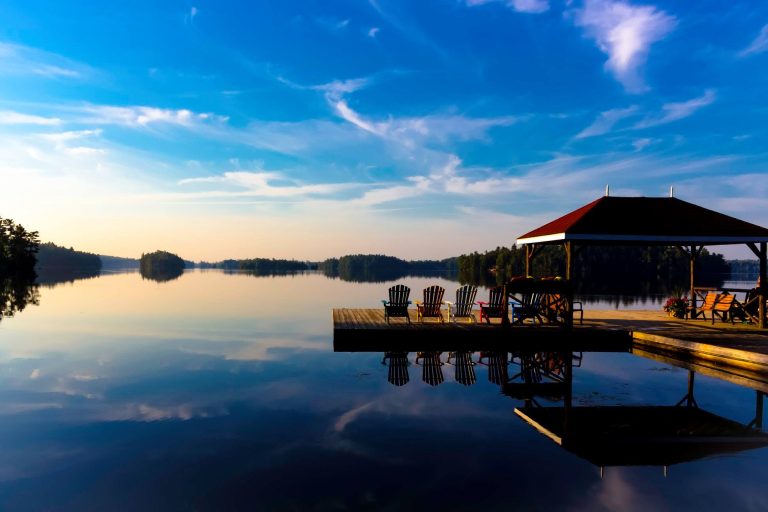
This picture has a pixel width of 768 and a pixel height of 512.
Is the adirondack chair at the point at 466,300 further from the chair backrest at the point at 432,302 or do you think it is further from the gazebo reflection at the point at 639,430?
the gazebo reflection at the point at 639,430

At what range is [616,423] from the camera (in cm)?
789

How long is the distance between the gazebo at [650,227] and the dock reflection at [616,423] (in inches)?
187

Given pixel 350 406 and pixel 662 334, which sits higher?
pixel 662 334

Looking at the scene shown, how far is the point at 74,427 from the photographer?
7801 mm

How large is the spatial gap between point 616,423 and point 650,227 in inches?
376

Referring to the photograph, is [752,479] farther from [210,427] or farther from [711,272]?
[711,272]

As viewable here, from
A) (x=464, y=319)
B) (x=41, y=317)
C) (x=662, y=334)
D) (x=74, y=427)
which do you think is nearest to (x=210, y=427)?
(x=74, y=427)

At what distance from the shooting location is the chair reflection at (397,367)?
10.8 metres

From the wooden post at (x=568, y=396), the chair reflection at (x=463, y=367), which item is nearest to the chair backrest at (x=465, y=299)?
the chair reflection at (x=463, y=367)

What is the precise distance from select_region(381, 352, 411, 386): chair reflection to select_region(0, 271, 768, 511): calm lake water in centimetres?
9

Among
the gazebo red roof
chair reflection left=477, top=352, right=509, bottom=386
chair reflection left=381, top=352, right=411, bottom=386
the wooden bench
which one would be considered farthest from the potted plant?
chair reflection left=381, top=352, right=411, bottom=386

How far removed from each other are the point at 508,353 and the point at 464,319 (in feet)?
9.30

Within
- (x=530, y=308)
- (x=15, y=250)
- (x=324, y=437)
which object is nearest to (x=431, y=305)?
(x=530, y=308)

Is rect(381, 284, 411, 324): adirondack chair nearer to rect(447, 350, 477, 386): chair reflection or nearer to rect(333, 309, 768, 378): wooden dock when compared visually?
rect(333, 309, 768, 378): wooden dock
